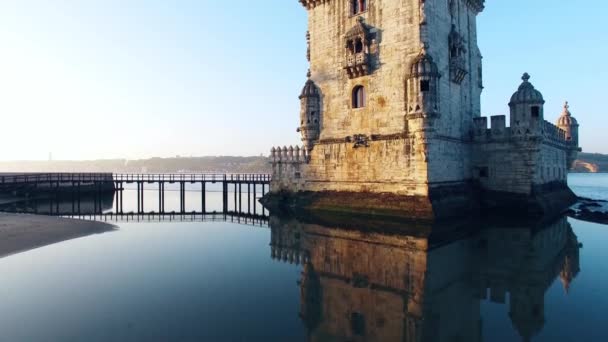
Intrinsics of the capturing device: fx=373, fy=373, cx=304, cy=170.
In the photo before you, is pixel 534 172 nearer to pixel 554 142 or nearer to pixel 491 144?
pixel 491 144

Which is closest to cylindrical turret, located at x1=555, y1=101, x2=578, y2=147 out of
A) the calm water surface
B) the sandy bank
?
the calm water surface

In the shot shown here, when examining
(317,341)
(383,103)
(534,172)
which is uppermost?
(383,103)

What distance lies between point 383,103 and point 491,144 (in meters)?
8.77

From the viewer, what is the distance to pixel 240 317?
29.3 feet

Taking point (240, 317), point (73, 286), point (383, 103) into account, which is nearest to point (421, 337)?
point (240, 317)

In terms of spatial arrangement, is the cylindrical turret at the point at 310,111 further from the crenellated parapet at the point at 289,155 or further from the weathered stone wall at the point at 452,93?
the weathered stone wall at the point at 452,93

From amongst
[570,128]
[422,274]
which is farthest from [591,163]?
[422,274]

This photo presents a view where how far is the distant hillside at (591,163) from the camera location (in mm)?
151375

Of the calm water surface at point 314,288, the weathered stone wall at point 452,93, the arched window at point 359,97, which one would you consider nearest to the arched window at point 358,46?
the arched window at point 359,97

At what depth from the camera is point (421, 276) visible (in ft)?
40.1

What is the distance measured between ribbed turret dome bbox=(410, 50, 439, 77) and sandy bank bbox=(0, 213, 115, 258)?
→ 2026cm

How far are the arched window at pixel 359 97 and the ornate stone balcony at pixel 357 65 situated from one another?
91 cm

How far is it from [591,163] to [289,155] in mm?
171001

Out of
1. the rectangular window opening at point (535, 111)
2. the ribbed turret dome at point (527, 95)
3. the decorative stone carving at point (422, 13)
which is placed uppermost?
the decorative stone carving at point (422, 13)
